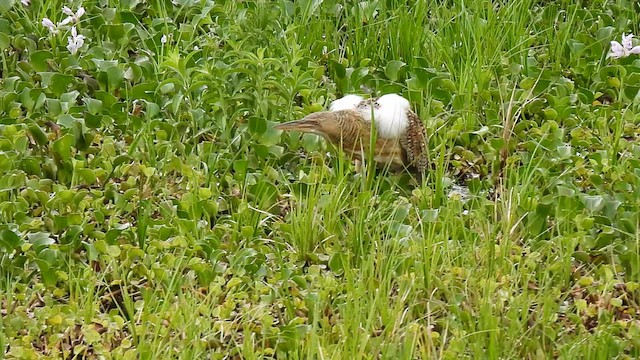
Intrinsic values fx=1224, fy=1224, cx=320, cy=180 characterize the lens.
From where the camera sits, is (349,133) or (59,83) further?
(59,83)

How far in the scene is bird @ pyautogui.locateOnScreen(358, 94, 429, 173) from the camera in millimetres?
4355

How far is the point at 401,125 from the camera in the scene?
4359mm

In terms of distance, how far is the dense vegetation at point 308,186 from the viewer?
3539 mm

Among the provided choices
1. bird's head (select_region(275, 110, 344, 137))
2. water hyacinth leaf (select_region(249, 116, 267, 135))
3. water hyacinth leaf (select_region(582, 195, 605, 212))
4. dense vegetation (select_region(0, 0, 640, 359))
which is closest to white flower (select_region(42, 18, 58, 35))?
dense vegetation (select_region(0, 0, 640, 359))

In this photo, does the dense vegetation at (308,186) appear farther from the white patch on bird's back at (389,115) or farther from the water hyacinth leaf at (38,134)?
the white patch on bird's back at (389,115)

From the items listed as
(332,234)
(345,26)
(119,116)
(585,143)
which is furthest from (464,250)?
(345,26)

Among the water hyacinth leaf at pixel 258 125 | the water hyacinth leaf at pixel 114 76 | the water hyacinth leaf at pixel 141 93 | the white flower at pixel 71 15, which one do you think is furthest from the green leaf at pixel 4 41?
the water hyacinth leaf at pixel 258 125

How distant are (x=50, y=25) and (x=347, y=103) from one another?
1.34m

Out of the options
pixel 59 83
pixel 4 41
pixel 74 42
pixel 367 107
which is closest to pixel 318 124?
pixel 367 107

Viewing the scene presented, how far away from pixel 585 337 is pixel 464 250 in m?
0.52

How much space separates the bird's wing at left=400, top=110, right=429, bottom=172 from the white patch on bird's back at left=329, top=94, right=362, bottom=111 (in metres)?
0.21

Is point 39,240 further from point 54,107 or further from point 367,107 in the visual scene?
point 367,107

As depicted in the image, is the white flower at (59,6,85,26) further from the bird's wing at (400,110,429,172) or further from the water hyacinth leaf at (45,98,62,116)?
the bird's wing at (400,110,429,172)

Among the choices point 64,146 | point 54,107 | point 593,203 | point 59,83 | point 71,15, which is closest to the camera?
point 593,203
